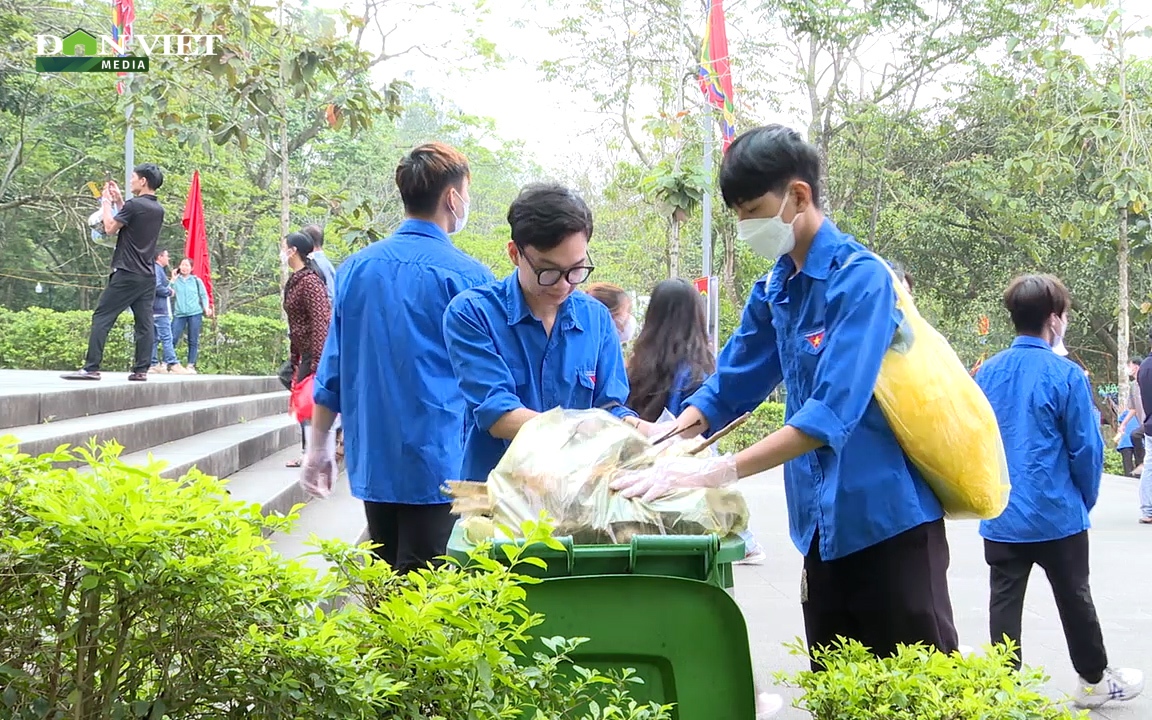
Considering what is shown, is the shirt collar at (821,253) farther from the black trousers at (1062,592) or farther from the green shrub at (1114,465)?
the green shrub at (1114,465)

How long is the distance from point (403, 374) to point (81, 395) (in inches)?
205

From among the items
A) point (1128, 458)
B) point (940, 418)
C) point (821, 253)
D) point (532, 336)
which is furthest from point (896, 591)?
point (1128, 458)

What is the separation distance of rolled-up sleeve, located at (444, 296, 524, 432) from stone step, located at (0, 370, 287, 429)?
4673mm

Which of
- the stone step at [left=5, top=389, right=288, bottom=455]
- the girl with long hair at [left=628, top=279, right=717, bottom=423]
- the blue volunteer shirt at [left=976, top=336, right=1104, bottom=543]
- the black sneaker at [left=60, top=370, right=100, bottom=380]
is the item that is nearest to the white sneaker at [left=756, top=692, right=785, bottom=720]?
the blue volunteer shirt at [left=976, top=336, right=1104, bottom=543]

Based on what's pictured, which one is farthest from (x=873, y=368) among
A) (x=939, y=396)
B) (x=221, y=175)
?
(x=221, y=175)

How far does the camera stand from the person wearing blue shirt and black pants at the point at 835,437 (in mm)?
2375

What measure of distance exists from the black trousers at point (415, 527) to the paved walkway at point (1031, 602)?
1.83m

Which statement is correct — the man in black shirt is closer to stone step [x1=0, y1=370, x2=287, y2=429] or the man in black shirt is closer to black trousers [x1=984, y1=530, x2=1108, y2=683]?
stone step [x1=0, y1=370, x2=287, y2=429]

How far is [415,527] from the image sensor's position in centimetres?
348

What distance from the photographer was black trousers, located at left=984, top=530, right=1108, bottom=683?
15.0ft

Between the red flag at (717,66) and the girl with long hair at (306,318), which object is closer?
the girl with long hair at (306,318)

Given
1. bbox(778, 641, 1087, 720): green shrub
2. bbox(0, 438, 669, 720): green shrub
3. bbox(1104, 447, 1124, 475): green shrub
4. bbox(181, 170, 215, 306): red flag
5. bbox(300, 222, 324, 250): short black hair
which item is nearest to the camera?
bbox(0, 438, 669, 720): green shrub

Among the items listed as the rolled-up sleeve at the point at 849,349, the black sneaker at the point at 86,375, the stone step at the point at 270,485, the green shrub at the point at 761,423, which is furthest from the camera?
the green shrub at the point at 761,423

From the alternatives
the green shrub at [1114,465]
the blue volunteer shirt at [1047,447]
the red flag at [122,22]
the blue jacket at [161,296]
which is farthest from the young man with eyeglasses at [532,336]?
the green shrub at [1114,465]
